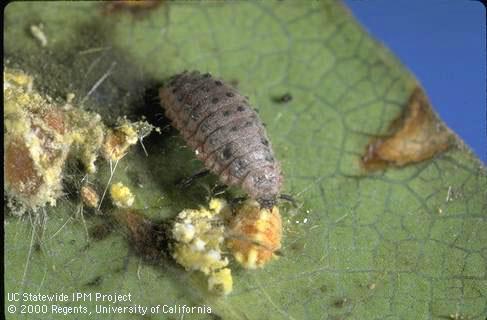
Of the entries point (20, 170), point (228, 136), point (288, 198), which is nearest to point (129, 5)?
point (228, 136)

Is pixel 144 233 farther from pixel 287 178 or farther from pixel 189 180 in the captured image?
pixel 287 178

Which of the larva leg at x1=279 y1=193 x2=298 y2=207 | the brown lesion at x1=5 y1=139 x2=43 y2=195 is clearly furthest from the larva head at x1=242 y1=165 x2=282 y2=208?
the brown lesion at x1=5 y1=139 x2=43 y2=195

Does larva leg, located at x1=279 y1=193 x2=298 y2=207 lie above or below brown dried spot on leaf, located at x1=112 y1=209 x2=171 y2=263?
above

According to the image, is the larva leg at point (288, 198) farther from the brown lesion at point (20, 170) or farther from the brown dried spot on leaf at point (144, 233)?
the brown lesion at point (20, 170)

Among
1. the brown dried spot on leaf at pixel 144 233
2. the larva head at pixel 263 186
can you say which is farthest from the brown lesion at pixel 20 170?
the larva head at pixel 263 186

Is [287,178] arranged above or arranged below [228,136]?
below

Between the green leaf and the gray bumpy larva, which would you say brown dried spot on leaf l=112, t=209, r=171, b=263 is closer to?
the green leaf
